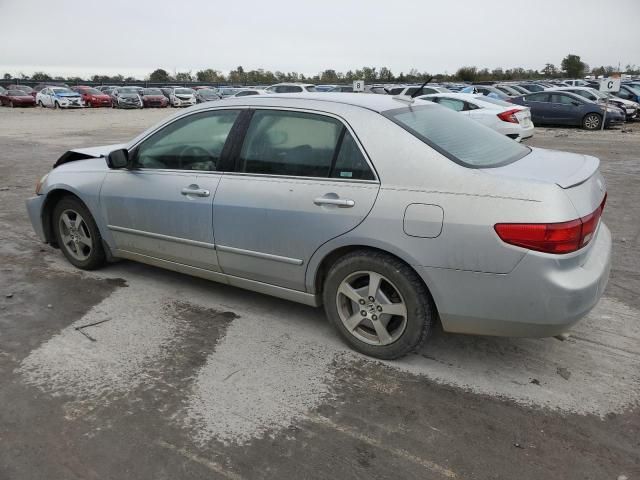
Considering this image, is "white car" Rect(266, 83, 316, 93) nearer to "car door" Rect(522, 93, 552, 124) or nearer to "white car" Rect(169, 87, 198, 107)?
"car door" Rect(522, 93, 552, 124)

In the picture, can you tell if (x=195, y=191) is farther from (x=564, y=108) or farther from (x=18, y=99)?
(x=18, y=99)

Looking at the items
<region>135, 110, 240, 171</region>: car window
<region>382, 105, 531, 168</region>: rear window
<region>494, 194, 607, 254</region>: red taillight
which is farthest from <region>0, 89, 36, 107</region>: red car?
<region>494, 194, 607, 254</region>: red taillight

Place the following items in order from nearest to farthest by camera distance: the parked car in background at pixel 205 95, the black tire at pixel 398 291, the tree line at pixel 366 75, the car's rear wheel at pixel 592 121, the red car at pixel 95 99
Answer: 1. the black tire at pixel 398 291
2. the car's rear wheel at pixel 592 121
3. the parked car in background at pixel 205 95
4. the red car at pixel 95 99
5. the tree line at pixel 366 75

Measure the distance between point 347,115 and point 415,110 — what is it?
1.88ft

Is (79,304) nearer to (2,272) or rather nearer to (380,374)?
(2,272)

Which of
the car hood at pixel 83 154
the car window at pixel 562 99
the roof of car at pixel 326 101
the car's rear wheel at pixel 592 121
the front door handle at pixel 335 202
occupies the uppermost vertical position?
the roof of car at pixel 326 101

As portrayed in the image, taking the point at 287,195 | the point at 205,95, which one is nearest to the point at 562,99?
the point at 287,195

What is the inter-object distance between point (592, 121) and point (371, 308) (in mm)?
19675

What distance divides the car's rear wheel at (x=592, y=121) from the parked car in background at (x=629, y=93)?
21.8ft

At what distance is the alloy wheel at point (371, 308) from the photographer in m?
3.25

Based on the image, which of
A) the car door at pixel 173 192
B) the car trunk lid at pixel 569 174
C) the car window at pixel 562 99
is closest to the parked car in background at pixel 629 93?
the car window at pixel 562 99

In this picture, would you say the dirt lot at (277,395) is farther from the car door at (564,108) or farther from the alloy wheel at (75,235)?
the car door at (564,108)

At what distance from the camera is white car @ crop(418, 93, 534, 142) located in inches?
547

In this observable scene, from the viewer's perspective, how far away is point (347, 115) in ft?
11.2
